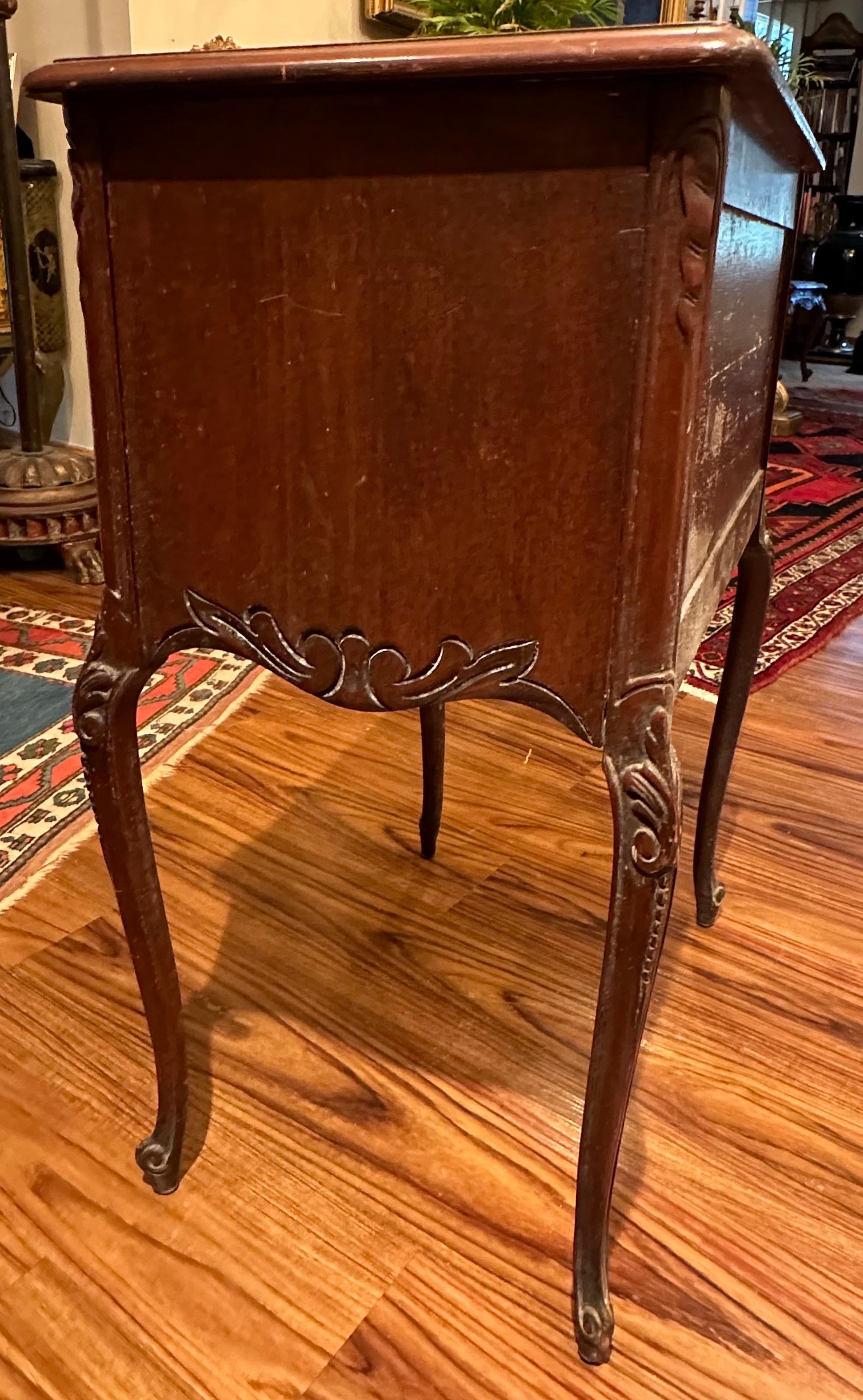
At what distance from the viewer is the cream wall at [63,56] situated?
2.14 meters

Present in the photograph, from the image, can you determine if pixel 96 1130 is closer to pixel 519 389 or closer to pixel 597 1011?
pixel 597 1011

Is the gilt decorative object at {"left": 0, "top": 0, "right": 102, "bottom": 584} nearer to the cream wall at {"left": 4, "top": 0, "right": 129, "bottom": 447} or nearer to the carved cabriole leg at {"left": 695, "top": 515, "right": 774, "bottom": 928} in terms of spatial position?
the cream wall at {"left": 4, "top": 0, "right": 129, "bottom": 447}

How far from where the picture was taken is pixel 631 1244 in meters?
0.83

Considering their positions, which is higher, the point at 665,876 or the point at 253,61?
the point at 253,61

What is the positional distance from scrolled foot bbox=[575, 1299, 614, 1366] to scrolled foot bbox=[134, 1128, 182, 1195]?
33 cm

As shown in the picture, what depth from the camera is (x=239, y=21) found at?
7.08ft

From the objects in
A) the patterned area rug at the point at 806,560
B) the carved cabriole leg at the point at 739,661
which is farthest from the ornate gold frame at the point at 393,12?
the carved cabriole leg at the point at 739,661

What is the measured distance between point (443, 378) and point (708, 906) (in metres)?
0.81

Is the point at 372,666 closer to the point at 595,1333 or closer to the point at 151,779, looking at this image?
the point at 595,1333

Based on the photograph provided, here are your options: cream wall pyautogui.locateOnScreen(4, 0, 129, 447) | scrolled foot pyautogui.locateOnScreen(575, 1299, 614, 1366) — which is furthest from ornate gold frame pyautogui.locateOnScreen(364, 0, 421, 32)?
scrolled foot pyautogui.locateOnScreen(575, 1299, 614, 1366)

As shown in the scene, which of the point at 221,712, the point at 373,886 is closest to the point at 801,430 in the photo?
the point at 221,712

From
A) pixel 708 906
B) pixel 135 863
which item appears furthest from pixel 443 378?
pixel 708 906

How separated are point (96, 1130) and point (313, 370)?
0.67 metres

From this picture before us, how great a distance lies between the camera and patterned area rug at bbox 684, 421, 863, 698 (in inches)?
78.3
